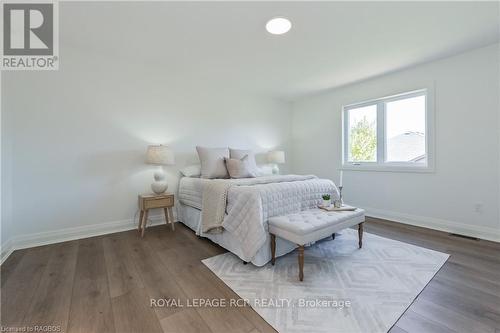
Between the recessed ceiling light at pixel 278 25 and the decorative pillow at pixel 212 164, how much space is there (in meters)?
1.80

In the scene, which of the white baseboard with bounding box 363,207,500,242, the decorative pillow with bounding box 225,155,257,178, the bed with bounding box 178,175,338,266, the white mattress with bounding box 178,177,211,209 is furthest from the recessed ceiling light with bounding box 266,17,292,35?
the white baseboard with bounding box 363,207,500,242

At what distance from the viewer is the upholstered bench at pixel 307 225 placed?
176 cm

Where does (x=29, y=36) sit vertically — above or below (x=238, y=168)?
above

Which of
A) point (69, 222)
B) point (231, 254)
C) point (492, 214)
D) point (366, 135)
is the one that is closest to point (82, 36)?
point (69, 222)

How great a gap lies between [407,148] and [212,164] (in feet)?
9.89

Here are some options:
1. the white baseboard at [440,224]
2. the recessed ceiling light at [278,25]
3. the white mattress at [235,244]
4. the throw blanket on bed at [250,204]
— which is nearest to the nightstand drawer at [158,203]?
the white mattress at [235,244]

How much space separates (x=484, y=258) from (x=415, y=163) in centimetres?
150

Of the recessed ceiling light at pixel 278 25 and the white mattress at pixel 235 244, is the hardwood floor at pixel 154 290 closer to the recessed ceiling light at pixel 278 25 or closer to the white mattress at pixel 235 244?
the white mattress at pixel 235 244

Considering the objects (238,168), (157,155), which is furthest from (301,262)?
(157,155)

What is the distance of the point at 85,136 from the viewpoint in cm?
276

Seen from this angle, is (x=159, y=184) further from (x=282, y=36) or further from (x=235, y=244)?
Result: (x=282, y=36)

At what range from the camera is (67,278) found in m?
1.80

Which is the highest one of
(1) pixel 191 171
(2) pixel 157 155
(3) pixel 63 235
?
(2) pixel 157 155

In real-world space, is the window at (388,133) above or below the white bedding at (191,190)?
above
